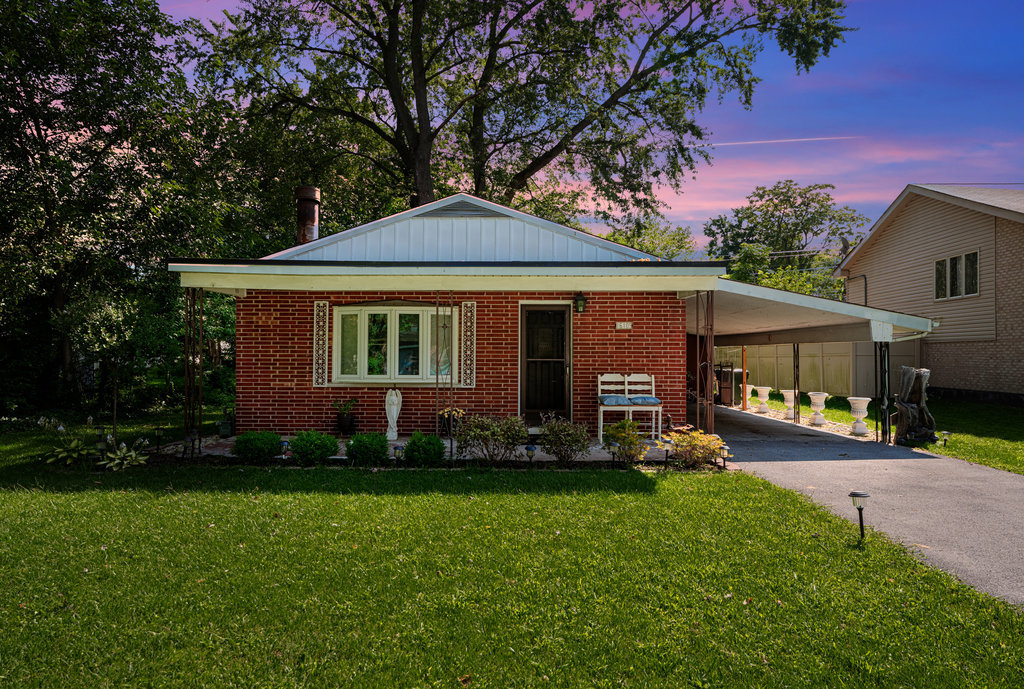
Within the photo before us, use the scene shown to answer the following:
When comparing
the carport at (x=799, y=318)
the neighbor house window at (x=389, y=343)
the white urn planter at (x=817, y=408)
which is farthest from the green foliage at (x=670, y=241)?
the neighbor house window at (x=389, y=343)

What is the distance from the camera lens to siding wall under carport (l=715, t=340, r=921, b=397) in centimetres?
1886

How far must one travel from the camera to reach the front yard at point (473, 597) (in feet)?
9.79

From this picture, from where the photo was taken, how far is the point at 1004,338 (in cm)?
1522

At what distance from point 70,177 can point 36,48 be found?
10.5 ft

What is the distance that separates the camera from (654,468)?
25.1ft

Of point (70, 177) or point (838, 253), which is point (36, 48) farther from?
point (838, 253)

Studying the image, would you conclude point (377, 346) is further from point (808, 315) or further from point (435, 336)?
point (808, 315)

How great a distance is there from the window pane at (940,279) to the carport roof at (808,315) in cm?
893

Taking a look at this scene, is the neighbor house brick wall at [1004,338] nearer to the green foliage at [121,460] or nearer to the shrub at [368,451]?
the shrub at [368,451]

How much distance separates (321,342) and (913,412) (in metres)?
10.8

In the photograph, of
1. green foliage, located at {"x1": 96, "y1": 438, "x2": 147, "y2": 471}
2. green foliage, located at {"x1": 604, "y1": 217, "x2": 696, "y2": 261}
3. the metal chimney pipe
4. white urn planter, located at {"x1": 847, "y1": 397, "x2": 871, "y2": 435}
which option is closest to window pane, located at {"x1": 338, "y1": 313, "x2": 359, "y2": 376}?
the metal chimney pipe

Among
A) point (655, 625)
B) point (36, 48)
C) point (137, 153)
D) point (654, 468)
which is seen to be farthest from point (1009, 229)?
point (36, 48)

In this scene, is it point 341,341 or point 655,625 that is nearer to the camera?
point 655,625

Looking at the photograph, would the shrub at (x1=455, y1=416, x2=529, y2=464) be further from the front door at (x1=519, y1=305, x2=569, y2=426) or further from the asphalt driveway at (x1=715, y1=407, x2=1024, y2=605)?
the asphalt driveway at (x1=715, y1=407, x2=1024, y2=605)
